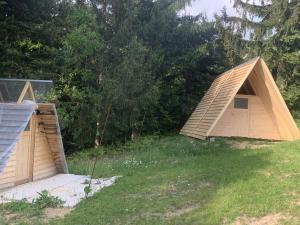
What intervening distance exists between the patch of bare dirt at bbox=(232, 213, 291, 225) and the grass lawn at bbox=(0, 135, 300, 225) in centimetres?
3

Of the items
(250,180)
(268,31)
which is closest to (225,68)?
(268,31)

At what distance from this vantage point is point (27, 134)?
12.1 metres

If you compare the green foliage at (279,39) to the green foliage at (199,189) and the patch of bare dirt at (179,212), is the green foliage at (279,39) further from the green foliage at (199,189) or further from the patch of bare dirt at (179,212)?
the patch of bare dirt at (179,212)

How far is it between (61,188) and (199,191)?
363cm

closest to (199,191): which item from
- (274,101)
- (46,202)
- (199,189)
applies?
(199,189)

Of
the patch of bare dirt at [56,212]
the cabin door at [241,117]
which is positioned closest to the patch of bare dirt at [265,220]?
the patch of bare dirt at [56,212]

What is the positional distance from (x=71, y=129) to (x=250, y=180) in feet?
43.3

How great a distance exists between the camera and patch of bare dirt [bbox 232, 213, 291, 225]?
6.80 meters

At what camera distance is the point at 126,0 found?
21844mm

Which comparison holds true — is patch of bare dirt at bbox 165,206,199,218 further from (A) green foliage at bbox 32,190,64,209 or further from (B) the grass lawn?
(A) green foliage at bbox 32,190,64,209

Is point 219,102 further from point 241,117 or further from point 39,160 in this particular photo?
point 39,160

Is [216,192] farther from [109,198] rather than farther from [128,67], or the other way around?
[128,67]

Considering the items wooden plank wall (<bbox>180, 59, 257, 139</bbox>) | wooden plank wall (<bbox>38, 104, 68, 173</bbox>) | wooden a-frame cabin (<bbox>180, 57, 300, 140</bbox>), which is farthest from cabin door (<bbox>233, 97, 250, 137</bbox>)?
wooden plank wall (<bbox>38, 104, 68, 173</bbox>)

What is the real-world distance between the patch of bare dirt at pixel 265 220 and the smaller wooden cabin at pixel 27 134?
5474 mm
